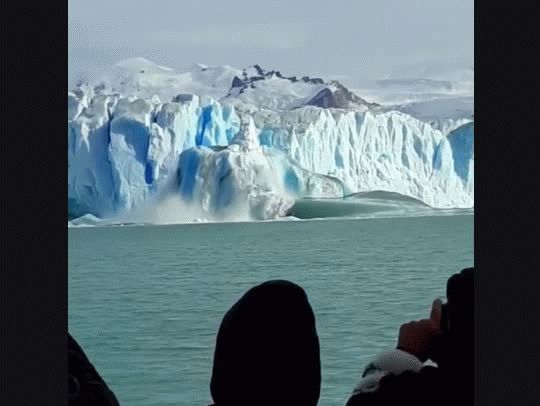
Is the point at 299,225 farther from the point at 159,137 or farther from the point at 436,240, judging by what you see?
the point at 159,137

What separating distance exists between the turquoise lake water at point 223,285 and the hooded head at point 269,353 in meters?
3.10

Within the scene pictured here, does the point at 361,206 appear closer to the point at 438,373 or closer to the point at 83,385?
the point at 438,373

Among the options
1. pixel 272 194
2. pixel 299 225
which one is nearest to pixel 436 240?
pixel 299 225

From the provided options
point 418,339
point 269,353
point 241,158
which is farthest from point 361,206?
point 269,353

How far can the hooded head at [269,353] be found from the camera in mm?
791

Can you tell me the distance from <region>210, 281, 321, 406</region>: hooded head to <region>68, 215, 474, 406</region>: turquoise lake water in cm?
310

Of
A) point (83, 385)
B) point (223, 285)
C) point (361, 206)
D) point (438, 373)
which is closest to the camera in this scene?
point (83, 385)

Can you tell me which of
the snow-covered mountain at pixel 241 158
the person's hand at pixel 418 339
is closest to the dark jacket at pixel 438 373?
the person's hand at pixel 418 339

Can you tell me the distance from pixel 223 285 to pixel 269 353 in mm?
12909

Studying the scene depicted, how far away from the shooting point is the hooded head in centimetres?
79

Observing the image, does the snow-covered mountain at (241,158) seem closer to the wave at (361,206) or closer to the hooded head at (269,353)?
the wave at (361,206)

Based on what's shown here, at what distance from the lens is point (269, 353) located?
0.80 metres
